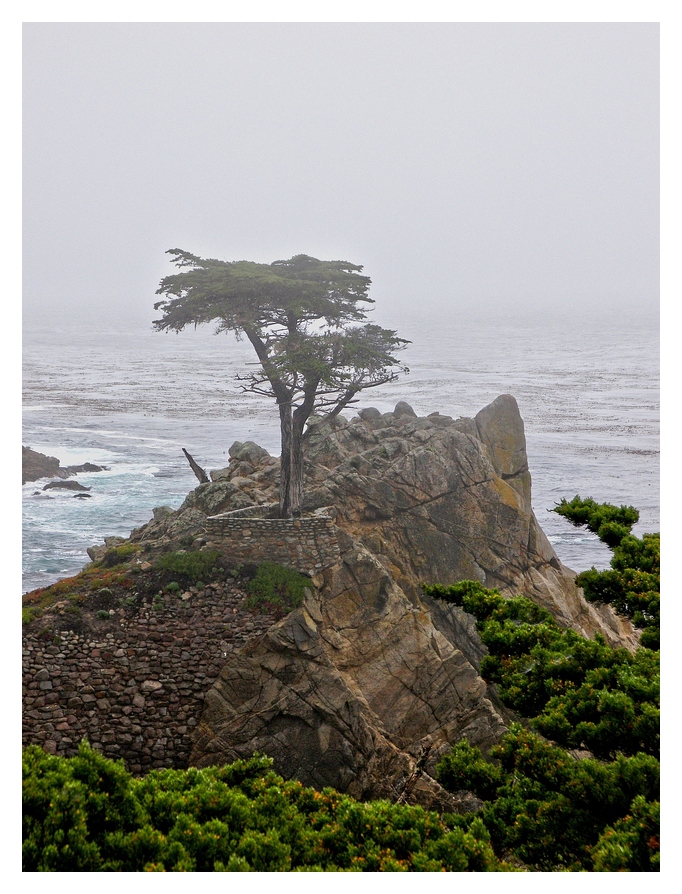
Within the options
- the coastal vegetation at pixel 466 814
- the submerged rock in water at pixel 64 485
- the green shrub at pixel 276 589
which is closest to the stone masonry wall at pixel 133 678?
the green shrub at pixel 276 589

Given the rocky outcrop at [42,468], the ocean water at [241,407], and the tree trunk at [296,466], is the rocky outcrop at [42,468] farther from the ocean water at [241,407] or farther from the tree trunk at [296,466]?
the tree trunk at [296,466]

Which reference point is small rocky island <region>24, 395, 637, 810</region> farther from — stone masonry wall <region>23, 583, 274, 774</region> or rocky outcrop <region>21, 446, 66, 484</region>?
rocky outcrop <region>21, 446, 66, 484</region>

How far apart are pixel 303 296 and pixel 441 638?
8766 mm

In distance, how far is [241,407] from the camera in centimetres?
2423

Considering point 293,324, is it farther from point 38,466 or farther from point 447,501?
point 38,466

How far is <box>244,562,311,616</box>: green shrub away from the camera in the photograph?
14.7 meters

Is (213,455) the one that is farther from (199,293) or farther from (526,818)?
(526,818)

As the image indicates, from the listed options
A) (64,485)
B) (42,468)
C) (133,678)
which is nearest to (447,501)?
(133,678)

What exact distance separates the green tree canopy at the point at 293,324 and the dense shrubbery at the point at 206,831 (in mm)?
9281

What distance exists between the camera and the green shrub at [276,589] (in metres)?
14.7

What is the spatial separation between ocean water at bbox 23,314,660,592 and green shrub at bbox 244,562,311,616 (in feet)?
16.0

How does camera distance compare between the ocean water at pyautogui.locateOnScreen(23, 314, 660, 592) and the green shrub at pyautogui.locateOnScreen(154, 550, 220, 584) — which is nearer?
the green shrub at pyautogui.locateOnScreen(154, 550, 220, 584)

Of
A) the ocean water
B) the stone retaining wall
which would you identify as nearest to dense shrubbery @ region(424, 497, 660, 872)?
the stone retaining wall

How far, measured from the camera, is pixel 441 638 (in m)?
15.5
